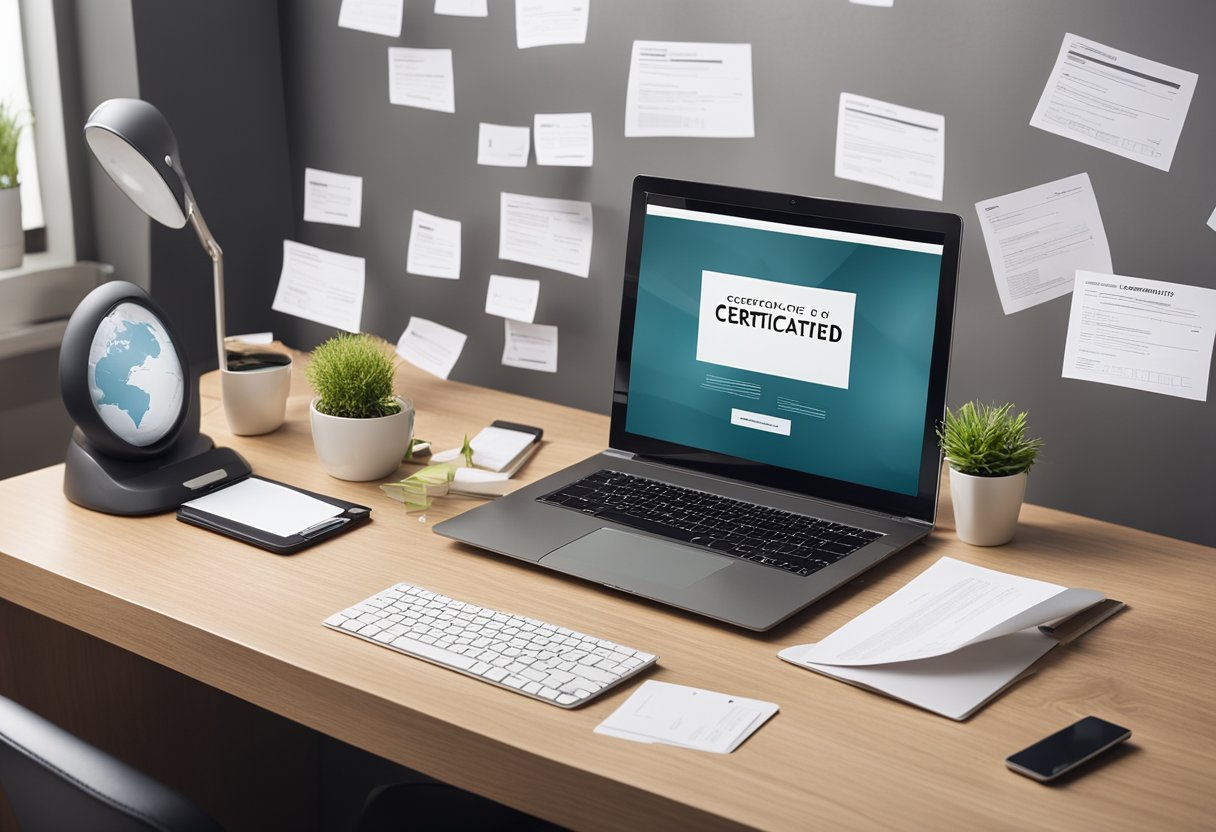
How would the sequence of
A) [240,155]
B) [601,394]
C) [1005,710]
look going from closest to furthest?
[1005,710]
[601,394]
[240,155]

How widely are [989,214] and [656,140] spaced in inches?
16.3

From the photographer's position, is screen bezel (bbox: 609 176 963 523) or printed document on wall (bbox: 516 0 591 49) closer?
screen bezel (bbox: 609 176 963 523)

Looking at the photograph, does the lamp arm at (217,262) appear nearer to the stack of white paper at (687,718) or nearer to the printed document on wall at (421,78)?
the printed document on wall at (421,78)

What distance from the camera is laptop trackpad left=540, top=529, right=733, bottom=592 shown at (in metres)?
1.09

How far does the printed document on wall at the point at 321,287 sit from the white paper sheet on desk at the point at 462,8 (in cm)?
38

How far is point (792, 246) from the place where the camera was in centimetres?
125

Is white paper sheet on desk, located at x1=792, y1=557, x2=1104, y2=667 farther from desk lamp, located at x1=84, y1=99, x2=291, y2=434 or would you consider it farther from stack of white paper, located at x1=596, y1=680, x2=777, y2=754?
desk lamp, located at x1=84, y1=99, x2=291, y2=434

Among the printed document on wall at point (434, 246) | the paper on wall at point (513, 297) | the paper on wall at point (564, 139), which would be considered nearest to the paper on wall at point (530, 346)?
the paper on wall at point (513, 297)

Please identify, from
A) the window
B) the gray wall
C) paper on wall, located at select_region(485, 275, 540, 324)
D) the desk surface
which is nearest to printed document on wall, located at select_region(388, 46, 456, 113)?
the gray wall

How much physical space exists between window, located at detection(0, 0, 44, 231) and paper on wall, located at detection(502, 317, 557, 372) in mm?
670

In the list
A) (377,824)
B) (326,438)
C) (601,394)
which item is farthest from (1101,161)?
(377,824)

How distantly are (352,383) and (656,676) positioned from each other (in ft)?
1.80

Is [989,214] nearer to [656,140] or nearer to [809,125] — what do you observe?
[809,125]

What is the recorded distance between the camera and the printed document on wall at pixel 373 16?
65.3 inches
